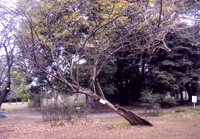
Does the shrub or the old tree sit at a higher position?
the old tree

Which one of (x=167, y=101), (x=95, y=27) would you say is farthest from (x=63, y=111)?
(x=167, y=101)

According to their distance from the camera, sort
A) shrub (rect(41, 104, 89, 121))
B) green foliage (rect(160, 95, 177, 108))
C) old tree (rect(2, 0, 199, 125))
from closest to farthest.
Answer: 1. old tree (rect(2, 0, 199, 125))
2. shrub (rect(41, 104, 89, 121))
3. green foliage (rect(160, 95, 177, 108))

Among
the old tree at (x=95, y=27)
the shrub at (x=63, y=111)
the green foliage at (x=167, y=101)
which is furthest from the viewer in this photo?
the green foliage at (x=167, y=101)

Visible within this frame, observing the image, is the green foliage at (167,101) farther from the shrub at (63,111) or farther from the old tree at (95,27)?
the shrub at (63,111)

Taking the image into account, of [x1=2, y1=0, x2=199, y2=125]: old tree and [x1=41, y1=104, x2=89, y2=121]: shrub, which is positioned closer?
[x1=2, y1=0, x2=199, y2=125]: old tree

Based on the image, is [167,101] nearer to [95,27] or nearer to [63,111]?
[63,111]

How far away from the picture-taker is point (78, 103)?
11852 mm

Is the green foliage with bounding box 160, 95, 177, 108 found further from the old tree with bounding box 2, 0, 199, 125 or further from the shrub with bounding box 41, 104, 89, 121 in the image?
the shrub with bounding box 41, 104, 89, 121

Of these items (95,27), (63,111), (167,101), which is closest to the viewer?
(95,27)

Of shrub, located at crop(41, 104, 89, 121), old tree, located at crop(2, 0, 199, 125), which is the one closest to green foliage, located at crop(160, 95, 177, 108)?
old tree, located at crop(2, 0, 199, 125)

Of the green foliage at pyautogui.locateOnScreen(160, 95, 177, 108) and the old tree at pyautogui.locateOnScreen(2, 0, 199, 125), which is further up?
the old tree at pyautogui.locateOnScreen(2, 0, 199, 125)

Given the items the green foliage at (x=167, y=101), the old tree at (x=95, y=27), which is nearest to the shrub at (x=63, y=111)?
the old tree at (x=95, y=27)

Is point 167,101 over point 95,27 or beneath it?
beneath

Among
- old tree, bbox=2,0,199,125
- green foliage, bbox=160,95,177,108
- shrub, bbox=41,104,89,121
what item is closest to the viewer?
old tree, bbox=2,0,199,125
